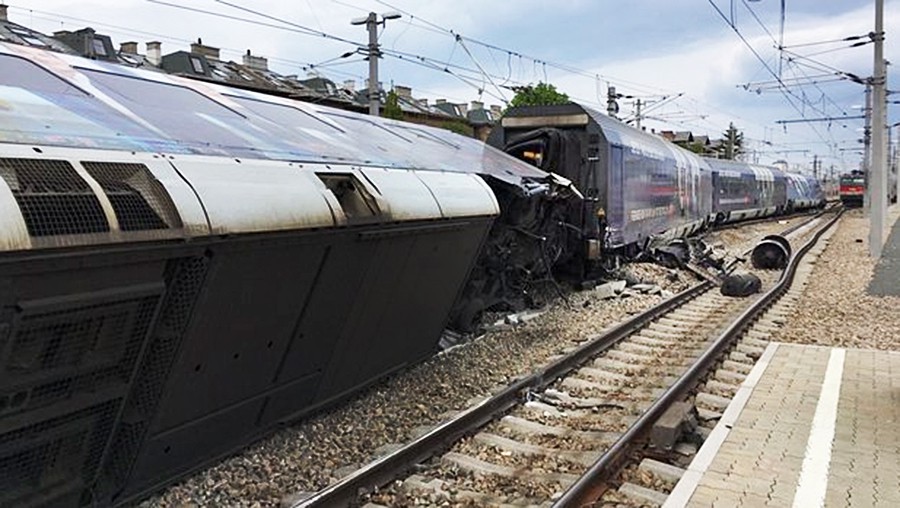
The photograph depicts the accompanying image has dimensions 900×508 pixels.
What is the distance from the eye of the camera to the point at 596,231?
46.8 feet

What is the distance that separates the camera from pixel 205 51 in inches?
1896

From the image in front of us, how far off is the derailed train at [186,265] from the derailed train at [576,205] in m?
2.36

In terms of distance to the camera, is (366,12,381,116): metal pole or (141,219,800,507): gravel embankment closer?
(141,219,800,507): gravel embankment

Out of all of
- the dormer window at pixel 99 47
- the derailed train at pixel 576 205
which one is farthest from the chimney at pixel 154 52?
the derailed train at pixel 576 205

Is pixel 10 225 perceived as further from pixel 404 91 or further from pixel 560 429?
pixel 404 91

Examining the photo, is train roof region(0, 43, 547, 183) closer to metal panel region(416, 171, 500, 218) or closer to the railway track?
metal panel region(416, 171, 500, 218)

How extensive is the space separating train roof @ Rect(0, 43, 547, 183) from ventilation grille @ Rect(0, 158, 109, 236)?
0.23m

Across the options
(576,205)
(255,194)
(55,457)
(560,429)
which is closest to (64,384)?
(55,457)

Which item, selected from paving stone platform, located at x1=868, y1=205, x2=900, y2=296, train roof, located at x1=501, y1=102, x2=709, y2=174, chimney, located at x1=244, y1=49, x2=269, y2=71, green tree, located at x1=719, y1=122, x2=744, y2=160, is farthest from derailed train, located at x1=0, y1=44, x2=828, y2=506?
green tree, located at x1=719, y1=122, x2=744, y2=160

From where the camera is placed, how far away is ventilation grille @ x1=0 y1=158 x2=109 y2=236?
3.59 m

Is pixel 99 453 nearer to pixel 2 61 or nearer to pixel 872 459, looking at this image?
pixel 2 61

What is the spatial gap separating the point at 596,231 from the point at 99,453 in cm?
1097

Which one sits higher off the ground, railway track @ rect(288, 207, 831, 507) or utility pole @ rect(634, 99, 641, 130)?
utility pole @ rect(634, 99, 641, 130)

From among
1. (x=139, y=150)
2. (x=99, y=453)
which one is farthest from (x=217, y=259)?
(x=99, y=453)
